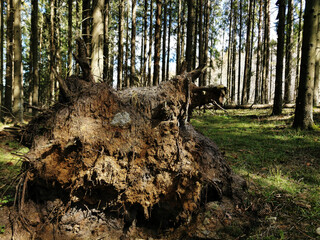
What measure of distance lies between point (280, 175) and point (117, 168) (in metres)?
3.36

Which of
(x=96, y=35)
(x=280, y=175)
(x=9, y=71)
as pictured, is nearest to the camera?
(x=280, y=175)

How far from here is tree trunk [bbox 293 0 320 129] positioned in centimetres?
676

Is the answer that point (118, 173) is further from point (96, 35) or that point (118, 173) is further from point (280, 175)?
point (96, 35)

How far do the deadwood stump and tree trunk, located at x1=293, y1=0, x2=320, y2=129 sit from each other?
18.4 feet

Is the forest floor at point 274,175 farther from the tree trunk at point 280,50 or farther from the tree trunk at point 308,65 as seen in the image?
the tree trunk at point 280,50

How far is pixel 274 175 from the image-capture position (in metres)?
4.07

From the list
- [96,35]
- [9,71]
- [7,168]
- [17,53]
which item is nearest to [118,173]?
[7,168]

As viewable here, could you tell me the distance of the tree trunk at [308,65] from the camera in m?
6.76

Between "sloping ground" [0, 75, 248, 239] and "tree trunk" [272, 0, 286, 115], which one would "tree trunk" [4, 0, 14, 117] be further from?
"tree trunk" [272, 0, 286, 115]

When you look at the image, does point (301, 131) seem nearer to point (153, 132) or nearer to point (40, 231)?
point (153, 132)

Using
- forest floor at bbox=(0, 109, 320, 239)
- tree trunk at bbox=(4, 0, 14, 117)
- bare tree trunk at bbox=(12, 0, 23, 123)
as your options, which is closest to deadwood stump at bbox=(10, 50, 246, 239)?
forest floor at bbox=(0, 109, 320, 239)

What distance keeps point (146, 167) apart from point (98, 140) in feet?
2.54

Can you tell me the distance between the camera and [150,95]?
3098mm

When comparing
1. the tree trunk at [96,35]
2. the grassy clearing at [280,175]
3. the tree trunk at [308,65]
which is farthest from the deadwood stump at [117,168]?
the tree trunk at [308,65]
